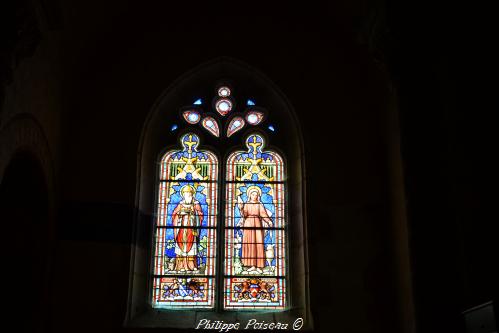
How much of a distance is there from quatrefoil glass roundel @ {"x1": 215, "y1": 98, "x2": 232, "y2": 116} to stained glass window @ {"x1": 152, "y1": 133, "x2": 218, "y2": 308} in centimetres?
49

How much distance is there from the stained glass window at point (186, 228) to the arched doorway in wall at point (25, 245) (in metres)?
1.31

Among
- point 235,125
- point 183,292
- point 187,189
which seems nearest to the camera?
point 183,292

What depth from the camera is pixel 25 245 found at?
7770 millimetres

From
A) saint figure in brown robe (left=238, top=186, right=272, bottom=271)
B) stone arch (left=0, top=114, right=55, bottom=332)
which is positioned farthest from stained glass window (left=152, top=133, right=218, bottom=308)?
stone arch (left=0, top=114, right=55, bottom=332)

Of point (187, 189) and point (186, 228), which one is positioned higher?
point (187, 189)

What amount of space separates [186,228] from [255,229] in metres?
0.83

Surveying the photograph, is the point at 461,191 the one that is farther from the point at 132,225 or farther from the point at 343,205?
the point at 132,225

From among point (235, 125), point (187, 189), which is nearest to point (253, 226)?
point (187, 189)

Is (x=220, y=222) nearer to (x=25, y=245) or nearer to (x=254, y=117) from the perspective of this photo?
(x=254, y=117)

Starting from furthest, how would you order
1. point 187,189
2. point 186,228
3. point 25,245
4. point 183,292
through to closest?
point 187,189
point 186,228
point 183,292
point 25,245

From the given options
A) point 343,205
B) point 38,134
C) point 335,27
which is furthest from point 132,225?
point 335,27

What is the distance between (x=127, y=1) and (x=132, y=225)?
9.40ft

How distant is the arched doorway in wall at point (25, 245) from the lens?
24.7ft

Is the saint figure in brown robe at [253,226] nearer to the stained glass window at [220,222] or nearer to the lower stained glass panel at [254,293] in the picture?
the stained glass window at [220,222]
